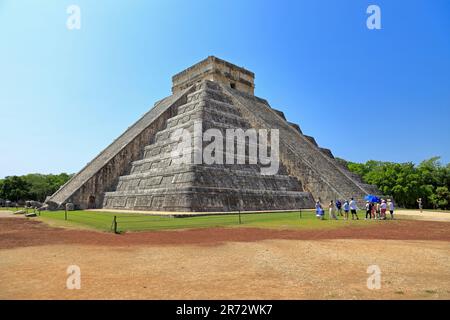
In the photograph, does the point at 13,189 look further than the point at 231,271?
Yes

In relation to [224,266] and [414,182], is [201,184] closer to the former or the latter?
[224,266]

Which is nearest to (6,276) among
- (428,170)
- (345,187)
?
(345,187)

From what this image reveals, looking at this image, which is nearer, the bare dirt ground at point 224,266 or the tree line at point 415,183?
the bare dirt ground at point 224,266

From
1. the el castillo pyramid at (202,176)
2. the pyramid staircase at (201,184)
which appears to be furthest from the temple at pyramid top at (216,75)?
the pyramid staircase at (201,184)

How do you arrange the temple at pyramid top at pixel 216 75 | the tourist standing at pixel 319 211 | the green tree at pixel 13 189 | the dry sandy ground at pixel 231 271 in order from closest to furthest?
the dry sandy ground at pixel 231 271 → the tourist standing at pixel 319 211 → the temple at pyramid top at pixel 216 75 → the green tree at pixel 13 189

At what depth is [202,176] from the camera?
1811cm

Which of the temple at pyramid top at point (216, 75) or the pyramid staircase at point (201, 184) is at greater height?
the temple at pyramid top at point (216, 75)

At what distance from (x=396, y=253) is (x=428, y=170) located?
43563 millimetres

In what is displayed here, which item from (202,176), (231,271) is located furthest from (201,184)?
(231,271)

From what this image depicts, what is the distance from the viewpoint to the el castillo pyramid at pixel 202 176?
59.5ft

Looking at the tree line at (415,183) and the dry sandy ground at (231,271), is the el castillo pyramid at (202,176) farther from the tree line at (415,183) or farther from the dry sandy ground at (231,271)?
the tree line at (415,183)

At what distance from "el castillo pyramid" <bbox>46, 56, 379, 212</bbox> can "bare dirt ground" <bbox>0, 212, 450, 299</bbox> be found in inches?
318

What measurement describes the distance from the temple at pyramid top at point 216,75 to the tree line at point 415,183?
67.3 ft

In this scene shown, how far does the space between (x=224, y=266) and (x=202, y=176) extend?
1228cm
